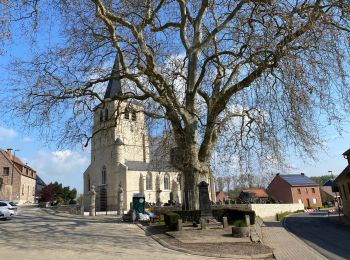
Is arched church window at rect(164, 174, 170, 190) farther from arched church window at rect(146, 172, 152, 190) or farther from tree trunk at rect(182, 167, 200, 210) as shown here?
tree trunk at rect(182, 167, 200, 210)

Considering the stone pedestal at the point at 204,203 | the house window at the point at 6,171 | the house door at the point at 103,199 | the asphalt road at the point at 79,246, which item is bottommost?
the asphalt road at the point at 79,246

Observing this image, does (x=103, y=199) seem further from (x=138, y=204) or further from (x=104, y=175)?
(x=138, y=204)

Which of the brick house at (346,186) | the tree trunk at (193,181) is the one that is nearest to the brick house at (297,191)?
the brick house at (346,186)

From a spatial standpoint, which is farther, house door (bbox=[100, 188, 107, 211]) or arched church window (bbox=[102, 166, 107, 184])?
arched church window (bbox=[102, 166, 107, 184])

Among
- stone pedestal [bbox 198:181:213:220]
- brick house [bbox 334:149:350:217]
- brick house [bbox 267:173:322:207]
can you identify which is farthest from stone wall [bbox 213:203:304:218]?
brick house [bbox 267:173:322:207]

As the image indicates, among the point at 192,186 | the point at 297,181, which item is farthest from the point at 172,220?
the point at 297,181

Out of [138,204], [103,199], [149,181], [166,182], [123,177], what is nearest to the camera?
Result: [138,204]

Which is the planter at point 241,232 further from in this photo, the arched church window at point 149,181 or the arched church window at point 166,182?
the arched church window at point 166,182

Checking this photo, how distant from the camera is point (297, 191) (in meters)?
74.8

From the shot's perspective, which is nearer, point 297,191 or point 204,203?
point 204,203

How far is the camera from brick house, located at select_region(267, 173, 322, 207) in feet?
244

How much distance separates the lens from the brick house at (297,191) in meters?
74.3

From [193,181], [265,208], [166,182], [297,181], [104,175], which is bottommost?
[265,208]

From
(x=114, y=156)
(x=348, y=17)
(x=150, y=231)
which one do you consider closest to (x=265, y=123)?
(x=348, y=17)
